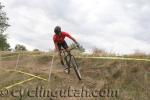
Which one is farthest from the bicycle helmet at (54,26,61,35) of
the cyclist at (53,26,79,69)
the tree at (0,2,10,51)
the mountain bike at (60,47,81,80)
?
the tree at (0,2,10,51)

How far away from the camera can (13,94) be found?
14.1 m

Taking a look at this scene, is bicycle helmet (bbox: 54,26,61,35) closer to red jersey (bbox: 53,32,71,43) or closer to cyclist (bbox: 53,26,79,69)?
cyclist (bbox: 53,26,79,69)

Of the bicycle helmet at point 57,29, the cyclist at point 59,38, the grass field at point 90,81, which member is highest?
the bicycle helmet at point 57,29

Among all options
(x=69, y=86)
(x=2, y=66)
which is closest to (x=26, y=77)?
(x=69, y=86)

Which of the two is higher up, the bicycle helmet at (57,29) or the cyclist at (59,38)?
the bicycle helmet at (57,29)

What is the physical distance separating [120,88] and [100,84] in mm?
918

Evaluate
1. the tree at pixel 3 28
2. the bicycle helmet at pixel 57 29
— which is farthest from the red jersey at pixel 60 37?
the tree at pixel 3 28

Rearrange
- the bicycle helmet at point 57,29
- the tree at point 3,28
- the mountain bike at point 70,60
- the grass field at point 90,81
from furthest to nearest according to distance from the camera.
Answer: the tree at point 3,28, the mountain bike at point 70,60, the bicycle helmet at point 57,29, the grass field at point 90,81

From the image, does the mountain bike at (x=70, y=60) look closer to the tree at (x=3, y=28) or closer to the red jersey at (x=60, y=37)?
the red jersey at (x=60, y=37)

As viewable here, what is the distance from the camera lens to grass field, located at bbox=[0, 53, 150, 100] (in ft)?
43.0

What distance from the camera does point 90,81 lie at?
1491 cm

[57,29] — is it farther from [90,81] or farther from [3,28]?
[3,28]

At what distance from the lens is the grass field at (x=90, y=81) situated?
13.1 m

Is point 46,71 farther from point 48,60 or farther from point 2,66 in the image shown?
point 2,66
